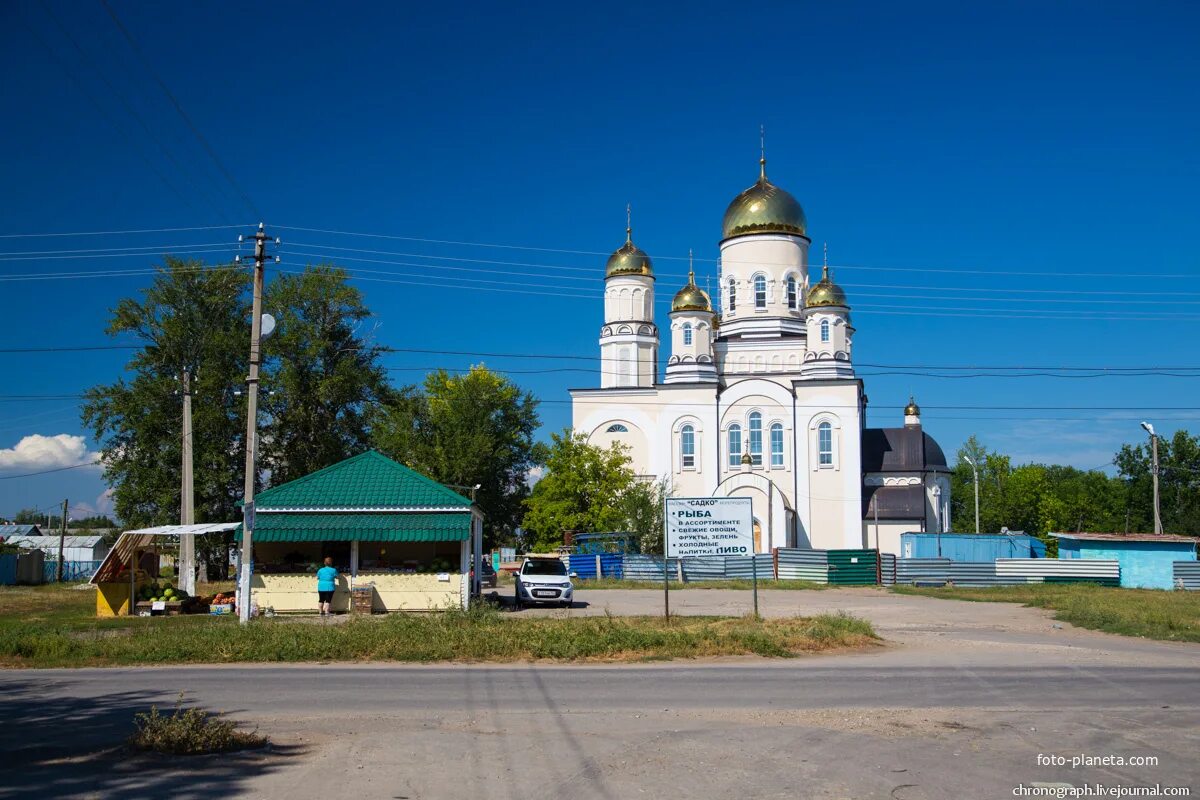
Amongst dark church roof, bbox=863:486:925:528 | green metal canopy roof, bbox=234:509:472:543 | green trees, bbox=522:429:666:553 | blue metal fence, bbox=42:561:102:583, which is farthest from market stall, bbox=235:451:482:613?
blue metal fence, bbox=42:561:102:583

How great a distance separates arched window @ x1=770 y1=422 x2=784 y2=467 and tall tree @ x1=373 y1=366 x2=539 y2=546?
13.7m

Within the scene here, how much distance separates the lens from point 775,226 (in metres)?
61.9

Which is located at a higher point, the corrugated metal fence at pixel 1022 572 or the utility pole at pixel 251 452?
the utility pole at pixel 251 452

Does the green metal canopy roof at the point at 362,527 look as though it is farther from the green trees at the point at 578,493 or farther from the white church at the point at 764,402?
the white church at the point at 764,402

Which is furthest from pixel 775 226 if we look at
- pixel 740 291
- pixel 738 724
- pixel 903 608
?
pixel 738 724

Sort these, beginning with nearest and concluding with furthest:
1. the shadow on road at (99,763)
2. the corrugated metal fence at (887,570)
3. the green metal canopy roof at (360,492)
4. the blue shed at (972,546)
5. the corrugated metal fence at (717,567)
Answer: the shadow on road at (99,763), the green metal canopy roof at (360,492), the corrugated metal fence at (887,570), the corrugated metal fence at (717,567), the blue shed at (972,546)

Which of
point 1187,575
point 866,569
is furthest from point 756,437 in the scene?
point 1187,575

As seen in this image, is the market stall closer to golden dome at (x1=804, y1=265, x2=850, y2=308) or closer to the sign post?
the sign post

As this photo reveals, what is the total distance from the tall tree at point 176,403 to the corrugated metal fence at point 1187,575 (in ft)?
125

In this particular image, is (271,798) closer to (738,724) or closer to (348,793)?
(348,793)

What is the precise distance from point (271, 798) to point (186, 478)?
26.1 metres

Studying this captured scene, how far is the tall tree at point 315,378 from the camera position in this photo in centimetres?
4756

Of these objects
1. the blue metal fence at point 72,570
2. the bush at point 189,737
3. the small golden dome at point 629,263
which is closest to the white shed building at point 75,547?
the blue metal fence at point 72,570

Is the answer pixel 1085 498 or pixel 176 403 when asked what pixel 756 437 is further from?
pixel 1085 498
